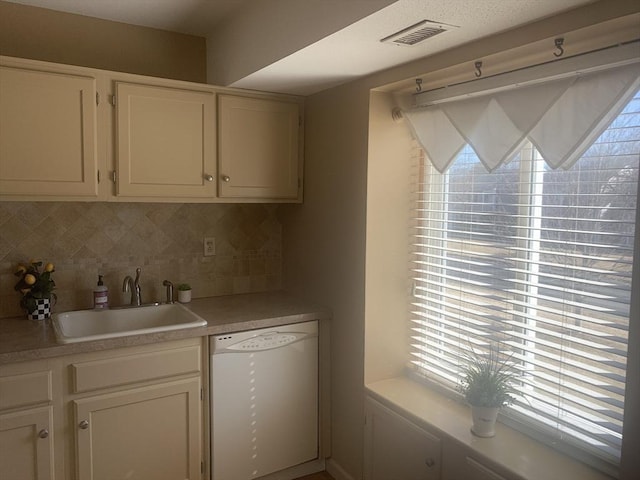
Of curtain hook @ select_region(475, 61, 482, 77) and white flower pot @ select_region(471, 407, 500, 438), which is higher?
Answer: curtain hook @ select_region(475, 61, 482, 77)

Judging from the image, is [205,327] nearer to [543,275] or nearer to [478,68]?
[543,275]

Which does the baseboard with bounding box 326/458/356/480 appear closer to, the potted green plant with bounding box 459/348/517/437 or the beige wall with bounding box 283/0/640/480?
the beige wall with bounding box 283/0/640/480

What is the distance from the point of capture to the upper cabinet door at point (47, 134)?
7.32 feet

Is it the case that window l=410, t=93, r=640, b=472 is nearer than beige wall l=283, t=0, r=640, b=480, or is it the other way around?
window l=410, t=93, r=640, b=472

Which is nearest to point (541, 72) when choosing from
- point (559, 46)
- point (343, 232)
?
point (559, 46)

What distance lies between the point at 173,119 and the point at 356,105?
0.91 m

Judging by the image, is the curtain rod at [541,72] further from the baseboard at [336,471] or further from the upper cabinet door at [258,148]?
the baseboard at [336,471]

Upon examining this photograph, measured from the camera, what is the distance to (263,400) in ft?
8.72

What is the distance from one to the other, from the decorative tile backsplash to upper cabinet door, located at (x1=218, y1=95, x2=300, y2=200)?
13.9 inches

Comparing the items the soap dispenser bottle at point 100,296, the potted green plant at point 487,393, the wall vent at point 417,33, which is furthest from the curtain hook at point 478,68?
the soap dispenser bottle at point 100,296

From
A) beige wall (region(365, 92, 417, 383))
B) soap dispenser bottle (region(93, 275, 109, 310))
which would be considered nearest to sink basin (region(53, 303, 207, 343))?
soap dispenser bottle (region(93, 275, 109, 310))

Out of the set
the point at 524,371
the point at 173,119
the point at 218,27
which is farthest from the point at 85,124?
the point at 524,371

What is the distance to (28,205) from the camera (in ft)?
8.47

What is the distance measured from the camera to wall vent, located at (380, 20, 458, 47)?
173 centimetres
